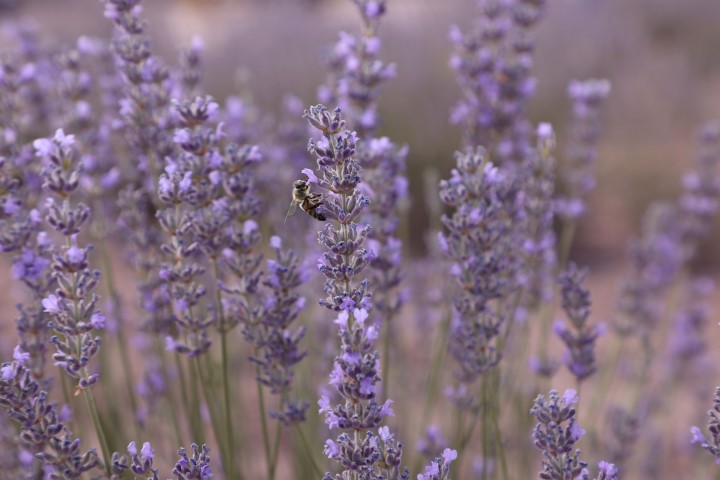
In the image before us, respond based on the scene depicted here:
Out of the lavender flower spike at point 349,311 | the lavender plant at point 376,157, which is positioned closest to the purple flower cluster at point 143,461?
the lavender flower spike at point 349,311

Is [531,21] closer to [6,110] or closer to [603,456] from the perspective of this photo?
[603,456]

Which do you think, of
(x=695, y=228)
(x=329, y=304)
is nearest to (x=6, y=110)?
(x=329, y=304)

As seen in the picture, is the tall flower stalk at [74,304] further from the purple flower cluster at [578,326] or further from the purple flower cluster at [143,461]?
the purple flower cluster at [578,326]

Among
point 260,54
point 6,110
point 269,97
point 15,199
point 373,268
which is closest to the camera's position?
point 15,199

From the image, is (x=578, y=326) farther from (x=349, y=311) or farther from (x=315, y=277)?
(x=315, y=277)

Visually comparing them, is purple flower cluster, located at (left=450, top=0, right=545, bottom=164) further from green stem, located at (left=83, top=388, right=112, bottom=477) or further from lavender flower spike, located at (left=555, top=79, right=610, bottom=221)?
green stem, located at (left=83, top=388, right=112, bottom=477)

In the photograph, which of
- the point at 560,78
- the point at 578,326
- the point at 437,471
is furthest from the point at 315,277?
the point at 560,78

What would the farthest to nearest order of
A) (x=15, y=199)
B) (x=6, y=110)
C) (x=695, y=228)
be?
1. (x=695, y=228)
2. (x=6, y=110)
3. (x=15, y=199)
